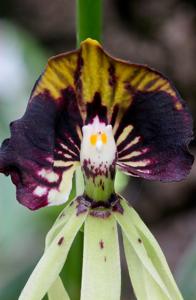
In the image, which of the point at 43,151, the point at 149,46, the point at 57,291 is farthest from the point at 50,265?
the point at 149,46

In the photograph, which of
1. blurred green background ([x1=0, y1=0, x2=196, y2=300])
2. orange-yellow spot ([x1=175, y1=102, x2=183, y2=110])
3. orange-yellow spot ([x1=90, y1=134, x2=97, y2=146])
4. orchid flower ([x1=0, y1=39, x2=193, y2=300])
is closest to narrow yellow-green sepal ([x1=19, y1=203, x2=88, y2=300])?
orchid flower ([x1=0, y1=39, x2=193, y2=300])

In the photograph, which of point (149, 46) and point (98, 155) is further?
point (149, 46)

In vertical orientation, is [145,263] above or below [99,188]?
below

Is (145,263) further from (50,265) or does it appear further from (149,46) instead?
(149,46)

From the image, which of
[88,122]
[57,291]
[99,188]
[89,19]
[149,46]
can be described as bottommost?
[57,291]

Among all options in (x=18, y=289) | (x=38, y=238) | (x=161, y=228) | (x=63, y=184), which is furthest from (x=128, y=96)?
(x=161, y=228)

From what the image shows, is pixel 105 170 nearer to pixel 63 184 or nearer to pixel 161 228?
pixel 63 184

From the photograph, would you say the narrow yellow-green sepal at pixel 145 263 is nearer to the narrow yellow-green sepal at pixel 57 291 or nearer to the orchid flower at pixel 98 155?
the orchid flower at pixel 98 155
